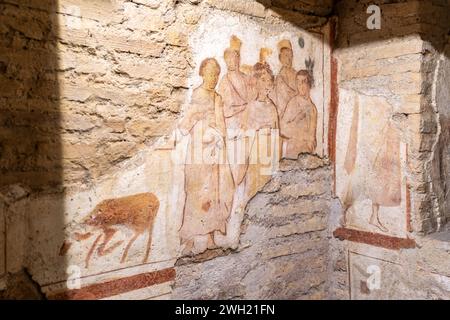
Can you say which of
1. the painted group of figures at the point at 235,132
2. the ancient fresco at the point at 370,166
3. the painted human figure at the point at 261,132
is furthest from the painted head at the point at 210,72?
the ancient fresco at the point at 370,166

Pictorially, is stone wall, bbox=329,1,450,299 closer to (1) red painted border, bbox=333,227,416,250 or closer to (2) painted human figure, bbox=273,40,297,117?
(1) red painted border, bbox=333,227,416,250

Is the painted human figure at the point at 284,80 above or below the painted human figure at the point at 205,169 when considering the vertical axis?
above

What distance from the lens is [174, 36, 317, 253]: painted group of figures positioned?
2.42 metres

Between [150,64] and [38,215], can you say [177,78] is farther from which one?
[38,215]

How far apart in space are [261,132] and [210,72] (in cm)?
55

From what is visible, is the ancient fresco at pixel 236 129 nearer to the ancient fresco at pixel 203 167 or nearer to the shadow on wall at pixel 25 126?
the ancient fresco at pixel 203 167

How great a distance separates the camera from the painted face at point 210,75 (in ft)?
7.96

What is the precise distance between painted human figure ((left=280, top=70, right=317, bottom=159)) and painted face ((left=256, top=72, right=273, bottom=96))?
0.69 ft

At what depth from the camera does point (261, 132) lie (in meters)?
2.72

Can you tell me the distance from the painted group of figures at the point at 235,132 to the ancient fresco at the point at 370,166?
0.33 m

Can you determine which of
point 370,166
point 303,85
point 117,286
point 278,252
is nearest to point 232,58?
point 303,85

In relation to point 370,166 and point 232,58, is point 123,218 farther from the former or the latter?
point 370,166
